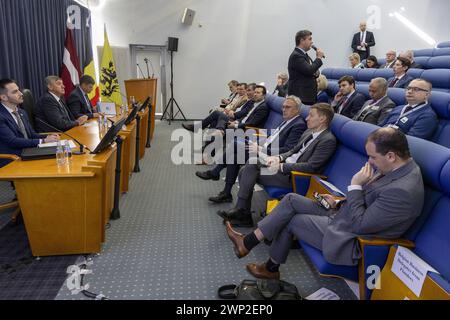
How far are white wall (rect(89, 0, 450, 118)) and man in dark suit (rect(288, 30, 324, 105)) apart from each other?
14.7ft

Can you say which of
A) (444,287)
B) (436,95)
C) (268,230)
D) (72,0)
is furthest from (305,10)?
(444,287)

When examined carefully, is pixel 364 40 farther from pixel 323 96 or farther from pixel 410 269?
pixel 410 269

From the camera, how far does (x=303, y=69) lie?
11.1 ft

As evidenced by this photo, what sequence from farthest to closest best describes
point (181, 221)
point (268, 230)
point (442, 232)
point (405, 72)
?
point (405, 72) → point (181, 221) → point (268, 230) → point (442, 232)

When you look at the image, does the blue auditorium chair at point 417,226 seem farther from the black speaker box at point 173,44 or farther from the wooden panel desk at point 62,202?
the black speaker box at point 173,44

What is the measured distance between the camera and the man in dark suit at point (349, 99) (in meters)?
3.72

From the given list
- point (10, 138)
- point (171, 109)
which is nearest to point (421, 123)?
point (10, 138)

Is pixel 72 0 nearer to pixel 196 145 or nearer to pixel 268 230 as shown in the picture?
pixel 196 145

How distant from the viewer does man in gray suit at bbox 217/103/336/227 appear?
244 centimetres

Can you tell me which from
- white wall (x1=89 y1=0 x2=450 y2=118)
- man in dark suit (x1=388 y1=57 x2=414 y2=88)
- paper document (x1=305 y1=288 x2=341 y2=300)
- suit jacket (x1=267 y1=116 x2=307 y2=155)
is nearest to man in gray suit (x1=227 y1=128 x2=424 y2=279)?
paper document (x1=305 y1=288 x2=341 y2=300)

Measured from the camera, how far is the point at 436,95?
9.38ft

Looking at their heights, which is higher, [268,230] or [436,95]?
[436,95]

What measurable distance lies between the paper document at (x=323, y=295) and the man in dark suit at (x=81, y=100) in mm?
3353

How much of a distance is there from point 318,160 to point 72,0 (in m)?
5.25
